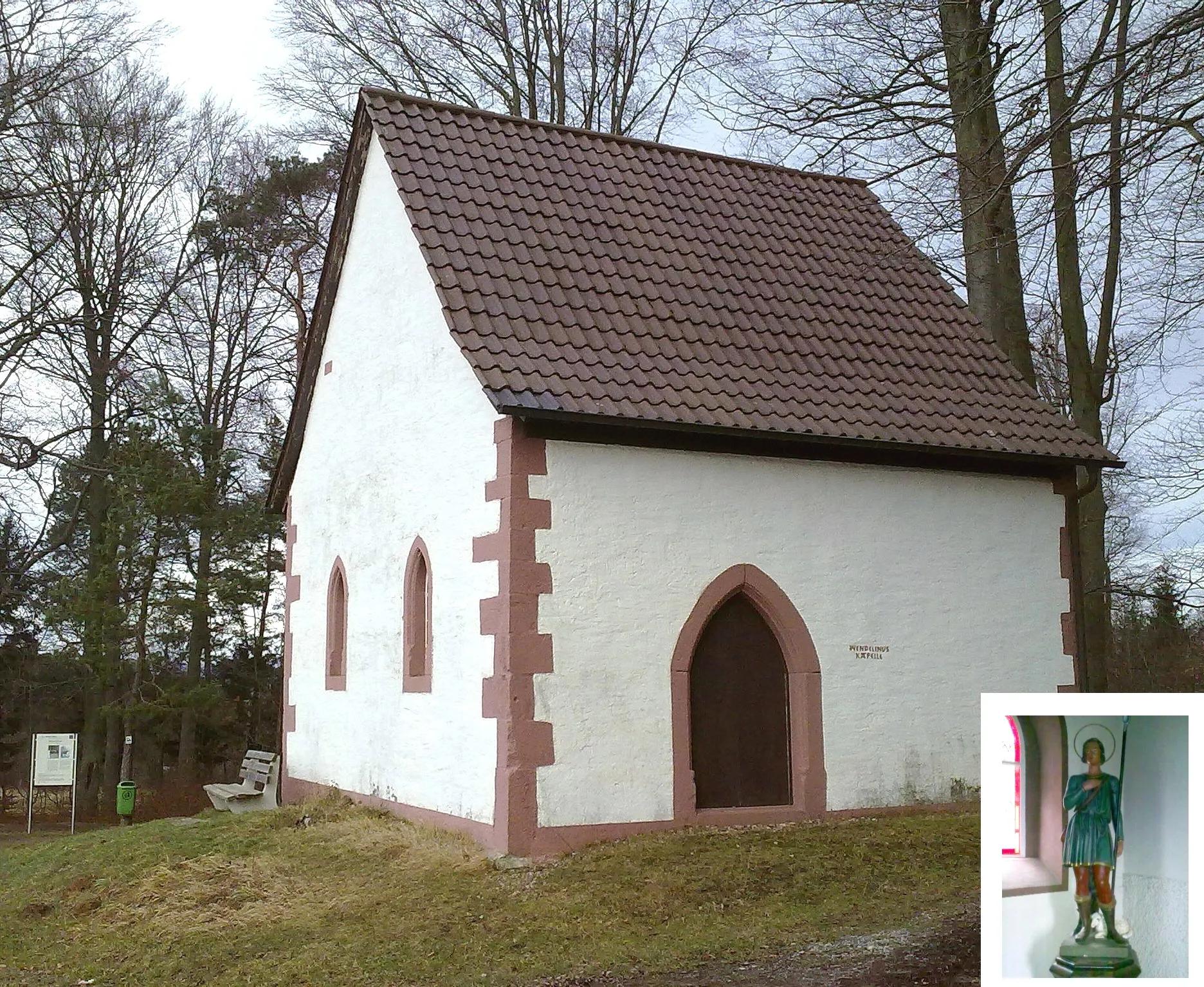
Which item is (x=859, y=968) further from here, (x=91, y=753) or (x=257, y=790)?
(x=91, y=753)

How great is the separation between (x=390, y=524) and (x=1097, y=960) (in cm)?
1026

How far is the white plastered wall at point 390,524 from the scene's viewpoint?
465 inches

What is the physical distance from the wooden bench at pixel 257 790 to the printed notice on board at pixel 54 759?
12.8ft

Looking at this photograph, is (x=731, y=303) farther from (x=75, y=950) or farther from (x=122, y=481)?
(x=122, y=481)

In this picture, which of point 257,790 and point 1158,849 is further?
point 257,790

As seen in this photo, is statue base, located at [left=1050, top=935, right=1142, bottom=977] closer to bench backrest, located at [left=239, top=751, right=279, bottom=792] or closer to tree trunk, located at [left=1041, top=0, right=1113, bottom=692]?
tree trunk, located at [left=1041, top=0, right=1113, bottom=692]

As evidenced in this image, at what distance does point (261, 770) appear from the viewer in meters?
18.1

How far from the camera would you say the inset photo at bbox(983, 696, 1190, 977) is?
13.6 ft

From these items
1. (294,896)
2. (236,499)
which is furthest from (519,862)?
(236,499)

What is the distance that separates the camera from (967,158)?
37.3ft

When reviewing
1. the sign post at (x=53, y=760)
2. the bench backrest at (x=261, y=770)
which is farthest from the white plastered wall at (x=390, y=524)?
the sign post at (x=53, y=760)

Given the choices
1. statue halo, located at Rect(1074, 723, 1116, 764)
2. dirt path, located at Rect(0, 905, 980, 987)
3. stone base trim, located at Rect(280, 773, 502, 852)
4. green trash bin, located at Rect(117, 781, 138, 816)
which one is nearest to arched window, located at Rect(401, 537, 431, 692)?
stone base trim, located at Rect(280, 773, 502, 852)

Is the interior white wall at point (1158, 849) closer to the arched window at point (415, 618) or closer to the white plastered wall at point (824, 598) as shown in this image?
the white plastered wall at point (824, 598)

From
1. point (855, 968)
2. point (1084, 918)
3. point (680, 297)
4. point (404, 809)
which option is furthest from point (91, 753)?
point (1084, 918)
